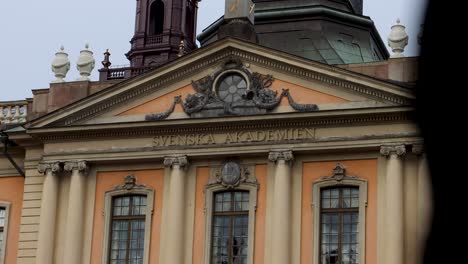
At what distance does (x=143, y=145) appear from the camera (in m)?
24.6

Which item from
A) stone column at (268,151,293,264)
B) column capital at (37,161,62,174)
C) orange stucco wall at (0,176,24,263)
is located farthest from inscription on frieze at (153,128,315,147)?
orange stucco wall at (0,176,24,263)

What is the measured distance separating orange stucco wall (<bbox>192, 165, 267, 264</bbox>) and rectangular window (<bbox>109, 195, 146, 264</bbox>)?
138 centimetres

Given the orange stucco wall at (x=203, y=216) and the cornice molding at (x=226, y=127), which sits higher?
the cornice molding at (x=226, y=127)

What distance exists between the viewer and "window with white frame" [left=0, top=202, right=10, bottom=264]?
2607 centimetres

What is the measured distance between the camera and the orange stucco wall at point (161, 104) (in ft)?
80.2

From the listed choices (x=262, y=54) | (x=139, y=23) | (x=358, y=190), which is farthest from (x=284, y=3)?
(x=139, y=23)

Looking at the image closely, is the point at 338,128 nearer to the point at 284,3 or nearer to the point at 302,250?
the point at 302,250

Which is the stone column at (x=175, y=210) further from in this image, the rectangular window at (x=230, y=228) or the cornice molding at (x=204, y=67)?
the cornice molding at (x=204, y=67)

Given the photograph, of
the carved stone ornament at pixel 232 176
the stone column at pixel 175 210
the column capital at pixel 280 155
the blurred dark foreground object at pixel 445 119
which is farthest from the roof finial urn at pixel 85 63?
the blurred dark foreground object at pixel 445 119

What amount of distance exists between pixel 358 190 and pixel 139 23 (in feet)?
116

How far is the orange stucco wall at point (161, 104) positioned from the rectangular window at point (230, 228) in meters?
2.60

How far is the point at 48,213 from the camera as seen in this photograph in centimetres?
2486

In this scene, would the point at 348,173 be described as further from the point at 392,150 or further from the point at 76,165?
the point at 76,165

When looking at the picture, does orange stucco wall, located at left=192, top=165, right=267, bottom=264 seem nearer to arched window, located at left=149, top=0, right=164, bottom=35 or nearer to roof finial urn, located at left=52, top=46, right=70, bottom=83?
roof finial urn, located at left=52, top=46, right=70, bottom=83
